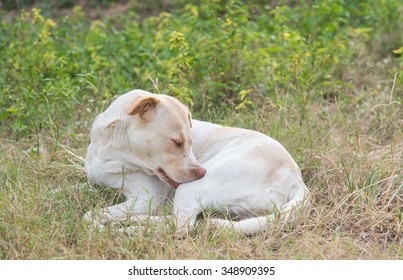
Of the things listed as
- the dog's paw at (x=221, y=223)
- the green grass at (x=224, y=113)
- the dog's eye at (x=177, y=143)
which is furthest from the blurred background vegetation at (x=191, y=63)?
the dog's paw at (x=221, y=223)

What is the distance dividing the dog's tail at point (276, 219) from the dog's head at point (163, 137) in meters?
0.42

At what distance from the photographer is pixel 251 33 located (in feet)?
24.9

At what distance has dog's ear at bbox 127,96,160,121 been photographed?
4.85 m

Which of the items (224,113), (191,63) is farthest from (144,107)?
(191,63)

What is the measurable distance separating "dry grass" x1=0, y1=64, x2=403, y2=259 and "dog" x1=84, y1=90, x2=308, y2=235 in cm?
14

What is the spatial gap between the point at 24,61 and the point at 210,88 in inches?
69.0

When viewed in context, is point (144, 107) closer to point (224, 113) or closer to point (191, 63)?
point (224, 113)

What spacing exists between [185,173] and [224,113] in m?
2.15

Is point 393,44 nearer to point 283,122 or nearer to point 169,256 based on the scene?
point 283,122

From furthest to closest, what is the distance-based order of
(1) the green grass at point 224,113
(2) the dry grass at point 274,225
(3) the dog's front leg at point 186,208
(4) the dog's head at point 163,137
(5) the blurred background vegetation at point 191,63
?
(5) the blurred background vegetation at point 191,63
(4) the dog's head at point 163,137
(3) the dog's front leg at point 186,208
(1) the green grass at point 224,113
(2) the dry grass at point 274,225

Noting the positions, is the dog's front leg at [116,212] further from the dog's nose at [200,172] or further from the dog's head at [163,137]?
the dog's nose at [200,172]

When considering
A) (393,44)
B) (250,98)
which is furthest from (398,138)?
(393,44)

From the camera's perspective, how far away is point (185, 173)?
16.2ft

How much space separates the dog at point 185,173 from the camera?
15.9ft
